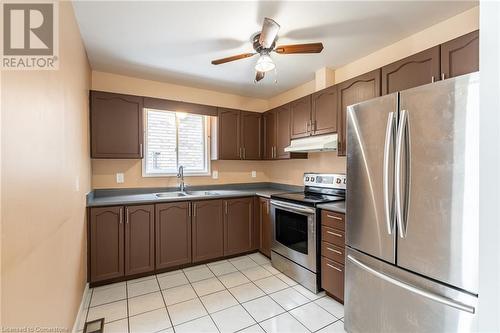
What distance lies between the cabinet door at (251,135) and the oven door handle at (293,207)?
1060 millimetres

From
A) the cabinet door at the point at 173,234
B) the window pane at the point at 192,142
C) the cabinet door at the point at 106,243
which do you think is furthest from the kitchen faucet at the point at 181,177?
the cabinet door at the point at 106,243

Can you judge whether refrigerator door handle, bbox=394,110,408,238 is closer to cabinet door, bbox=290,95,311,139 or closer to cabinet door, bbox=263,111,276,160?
cabinet door, bbox=290,95,311,139

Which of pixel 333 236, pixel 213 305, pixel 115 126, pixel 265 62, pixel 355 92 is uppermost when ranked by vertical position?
pixel 265 62

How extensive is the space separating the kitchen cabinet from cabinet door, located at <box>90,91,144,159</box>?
7.77 ft

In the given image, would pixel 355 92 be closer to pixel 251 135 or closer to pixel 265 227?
pixel 251 135

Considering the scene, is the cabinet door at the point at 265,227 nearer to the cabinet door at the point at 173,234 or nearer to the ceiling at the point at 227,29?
the cabinet door at the point at 173,234

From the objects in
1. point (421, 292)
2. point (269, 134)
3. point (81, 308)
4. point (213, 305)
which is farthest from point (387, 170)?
point (81, 308)

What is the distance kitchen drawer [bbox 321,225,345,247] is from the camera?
2.08 meters

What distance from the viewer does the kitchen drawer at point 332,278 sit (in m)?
2.10

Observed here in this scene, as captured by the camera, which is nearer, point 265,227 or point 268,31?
point 268,31

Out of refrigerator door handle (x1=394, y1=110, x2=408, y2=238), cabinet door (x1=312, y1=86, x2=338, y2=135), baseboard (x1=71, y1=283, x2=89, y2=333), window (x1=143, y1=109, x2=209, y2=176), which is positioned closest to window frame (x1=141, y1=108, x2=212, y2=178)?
window (x1=143, y1=109, x2=209, y2=176)

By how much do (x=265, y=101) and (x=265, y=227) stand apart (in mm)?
2309

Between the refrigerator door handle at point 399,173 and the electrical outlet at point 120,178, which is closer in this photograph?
the refrigerator door handle at point 399,173

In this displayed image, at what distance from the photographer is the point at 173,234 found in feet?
9.25
